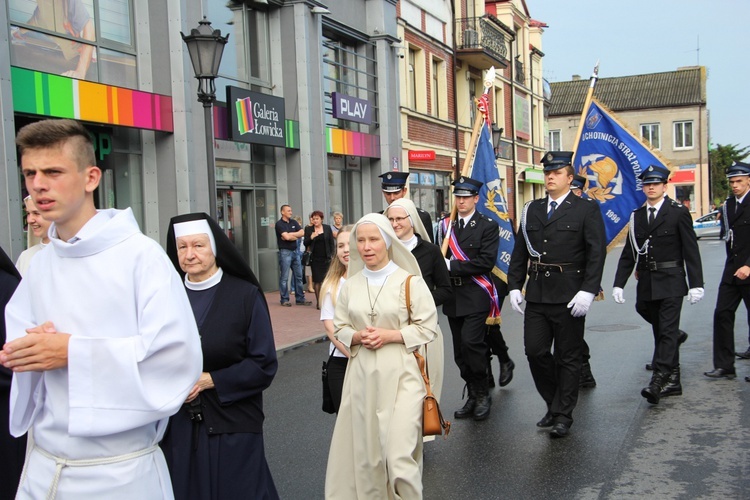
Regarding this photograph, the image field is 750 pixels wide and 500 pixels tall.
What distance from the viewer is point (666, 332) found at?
7668mm

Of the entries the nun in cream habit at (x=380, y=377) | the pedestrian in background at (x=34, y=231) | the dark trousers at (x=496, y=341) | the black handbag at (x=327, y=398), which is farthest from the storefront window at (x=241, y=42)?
the nun in cream habit at (x=380, y=377)

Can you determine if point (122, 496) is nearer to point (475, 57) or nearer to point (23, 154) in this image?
point (23, 154)

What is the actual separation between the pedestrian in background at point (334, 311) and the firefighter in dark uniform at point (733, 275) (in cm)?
443

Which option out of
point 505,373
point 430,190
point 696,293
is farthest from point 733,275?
point 430,190

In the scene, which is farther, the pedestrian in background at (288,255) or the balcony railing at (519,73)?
the balcony railing at (519,73)

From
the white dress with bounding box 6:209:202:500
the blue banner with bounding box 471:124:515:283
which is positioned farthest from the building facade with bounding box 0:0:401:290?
the white dress with bounding box 6:209:202:500

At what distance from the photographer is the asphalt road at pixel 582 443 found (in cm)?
526

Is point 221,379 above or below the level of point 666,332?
above

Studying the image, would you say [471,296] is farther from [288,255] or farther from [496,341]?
[288,255]

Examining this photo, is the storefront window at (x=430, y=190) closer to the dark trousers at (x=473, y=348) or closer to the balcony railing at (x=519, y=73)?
the balcony railing at (x=519, y=73)

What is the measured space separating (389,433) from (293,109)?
15.4 metres

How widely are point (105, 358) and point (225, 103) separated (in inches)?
576

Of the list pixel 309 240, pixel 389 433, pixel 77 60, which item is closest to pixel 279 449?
pixel 389 433

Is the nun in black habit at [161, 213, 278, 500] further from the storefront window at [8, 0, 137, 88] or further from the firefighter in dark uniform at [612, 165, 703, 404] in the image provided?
the storefront window at [8, 0, 137, 88]
